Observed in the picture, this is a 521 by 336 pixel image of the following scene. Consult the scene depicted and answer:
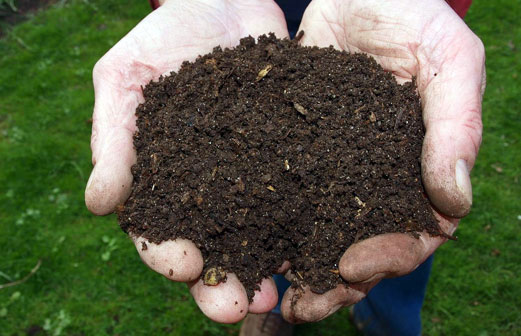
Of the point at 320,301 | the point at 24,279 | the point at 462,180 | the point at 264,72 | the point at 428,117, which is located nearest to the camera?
the point at 462,180

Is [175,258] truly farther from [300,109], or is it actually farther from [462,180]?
[462,180]

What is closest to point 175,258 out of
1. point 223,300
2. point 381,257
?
point 223,300

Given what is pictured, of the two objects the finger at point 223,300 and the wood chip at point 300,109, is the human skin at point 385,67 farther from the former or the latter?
the wood chip at point 300,109

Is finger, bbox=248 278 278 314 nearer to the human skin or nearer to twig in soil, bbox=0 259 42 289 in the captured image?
the human skin

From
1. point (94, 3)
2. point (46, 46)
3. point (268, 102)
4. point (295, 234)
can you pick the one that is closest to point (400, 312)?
point (295, 234)

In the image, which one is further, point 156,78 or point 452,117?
point 156,78

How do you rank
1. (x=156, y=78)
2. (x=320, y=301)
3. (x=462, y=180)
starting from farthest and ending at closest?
A: (x=156, y=78), (x=320, y=301), (x=462, y=180)

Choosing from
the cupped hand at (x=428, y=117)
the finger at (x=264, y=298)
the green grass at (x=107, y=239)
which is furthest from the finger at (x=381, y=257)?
the green grass at (x=107, y=239)

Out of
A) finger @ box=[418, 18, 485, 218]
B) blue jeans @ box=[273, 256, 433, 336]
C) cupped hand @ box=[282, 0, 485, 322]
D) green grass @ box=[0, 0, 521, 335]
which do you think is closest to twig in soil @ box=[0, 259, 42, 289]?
green grass @ box=[0, 0, 521, 335]
